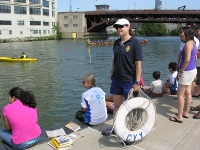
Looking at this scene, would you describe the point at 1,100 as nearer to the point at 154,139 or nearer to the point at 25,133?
the point at 25,133

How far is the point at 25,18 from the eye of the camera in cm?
6569

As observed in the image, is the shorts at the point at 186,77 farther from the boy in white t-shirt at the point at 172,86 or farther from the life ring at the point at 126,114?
the boy in white t-shirt at the point at 172,86

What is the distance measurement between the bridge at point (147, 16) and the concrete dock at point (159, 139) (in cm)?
5811

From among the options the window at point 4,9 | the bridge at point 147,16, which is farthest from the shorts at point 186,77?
the window at point 4,9

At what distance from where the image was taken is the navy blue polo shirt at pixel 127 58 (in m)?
3.78

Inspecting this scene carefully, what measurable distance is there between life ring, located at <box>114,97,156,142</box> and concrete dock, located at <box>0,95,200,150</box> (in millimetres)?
230

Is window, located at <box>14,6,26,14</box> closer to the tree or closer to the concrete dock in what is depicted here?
the concrete dock

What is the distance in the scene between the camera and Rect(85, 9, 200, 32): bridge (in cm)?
5947

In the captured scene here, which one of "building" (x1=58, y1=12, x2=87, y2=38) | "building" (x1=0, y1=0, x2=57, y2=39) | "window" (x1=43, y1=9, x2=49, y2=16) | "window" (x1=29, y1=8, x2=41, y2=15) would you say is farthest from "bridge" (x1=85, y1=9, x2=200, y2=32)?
"window" (x1=29, y1=8, x2=41, y2=15)

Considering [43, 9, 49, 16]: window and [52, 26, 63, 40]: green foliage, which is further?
[52, 26, 63, 40]: green foliage

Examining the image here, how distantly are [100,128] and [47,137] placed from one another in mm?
1073

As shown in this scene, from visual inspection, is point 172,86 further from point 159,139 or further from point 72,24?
point 72,24

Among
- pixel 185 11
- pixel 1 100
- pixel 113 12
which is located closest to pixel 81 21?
pixel 113 12

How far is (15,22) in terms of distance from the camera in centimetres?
6341
